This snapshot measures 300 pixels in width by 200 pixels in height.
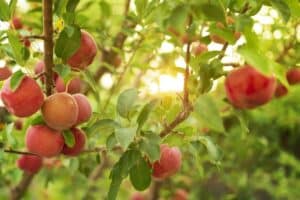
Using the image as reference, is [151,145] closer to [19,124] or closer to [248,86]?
[248,86]

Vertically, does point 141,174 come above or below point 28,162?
above

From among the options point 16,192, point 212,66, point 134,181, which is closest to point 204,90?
point 212,66

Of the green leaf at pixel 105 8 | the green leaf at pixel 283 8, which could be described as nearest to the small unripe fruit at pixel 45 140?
the green leaf at pixel 283 8

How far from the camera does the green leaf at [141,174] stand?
3.41 feet

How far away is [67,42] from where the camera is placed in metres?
0.93

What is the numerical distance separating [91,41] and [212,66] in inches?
9.4

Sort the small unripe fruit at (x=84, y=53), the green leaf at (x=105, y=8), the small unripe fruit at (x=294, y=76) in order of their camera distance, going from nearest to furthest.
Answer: the small unripe fruit at (x=84, y=53), the small unripe fruit at (x=294, y=76), the green leaf at (x=105, y=8)

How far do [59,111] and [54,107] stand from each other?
25 mm

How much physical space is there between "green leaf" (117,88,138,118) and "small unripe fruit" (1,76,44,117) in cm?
16

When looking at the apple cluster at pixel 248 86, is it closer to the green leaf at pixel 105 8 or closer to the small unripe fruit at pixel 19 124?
the green leaf at pixel 105 8

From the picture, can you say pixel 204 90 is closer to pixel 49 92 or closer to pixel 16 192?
pixel 49 92

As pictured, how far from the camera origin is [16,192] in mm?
1911

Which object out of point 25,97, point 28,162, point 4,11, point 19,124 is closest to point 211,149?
point 25,97

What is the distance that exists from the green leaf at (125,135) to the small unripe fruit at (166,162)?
20cm
